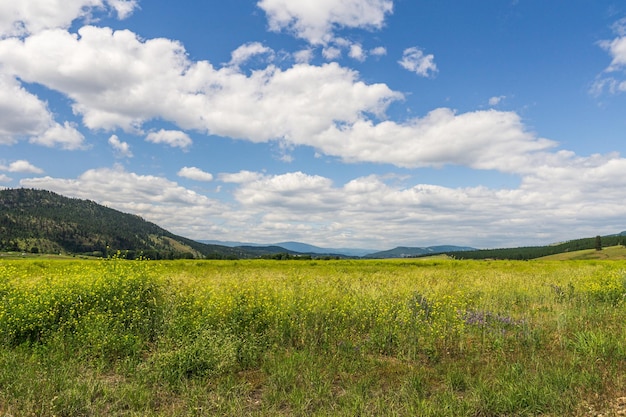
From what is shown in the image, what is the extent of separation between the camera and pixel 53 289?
1102 cm

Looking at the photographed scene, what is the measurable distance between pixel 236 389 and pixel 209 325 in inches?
119

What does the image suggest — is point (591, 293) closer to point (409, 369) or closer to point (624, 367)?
point (624, 367)

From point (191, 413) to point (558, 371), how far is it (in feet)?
22.4

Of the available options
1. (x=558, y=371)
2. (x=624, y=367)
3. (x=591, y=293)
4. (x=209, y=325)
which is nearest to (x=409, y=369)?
(x=558, y=371)

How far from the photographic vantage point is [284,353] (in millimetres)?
8500

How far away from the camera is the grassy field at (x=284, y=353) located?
6.02 metres

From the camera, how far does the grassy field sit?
6023 millimetres

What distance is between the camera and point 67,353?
329 inches

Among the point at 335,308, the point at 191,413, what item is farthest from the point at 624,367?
the point at 191,413

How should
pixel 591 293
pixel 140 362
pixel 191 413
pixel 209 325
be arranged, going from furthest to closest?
1. pixel 591 293
2. pixel 209 325
3. pixel 140 362
4. pixel 191 413

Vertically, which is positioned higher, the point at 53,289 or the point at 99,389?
the point at 53,289

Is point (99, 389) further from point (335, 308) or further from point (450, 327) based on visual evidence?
point (450, 327)

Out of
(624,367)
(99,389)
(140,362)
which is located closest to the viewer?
(99,389)

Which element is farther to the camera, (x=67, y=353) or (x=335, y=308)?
(x=335, y=308)
